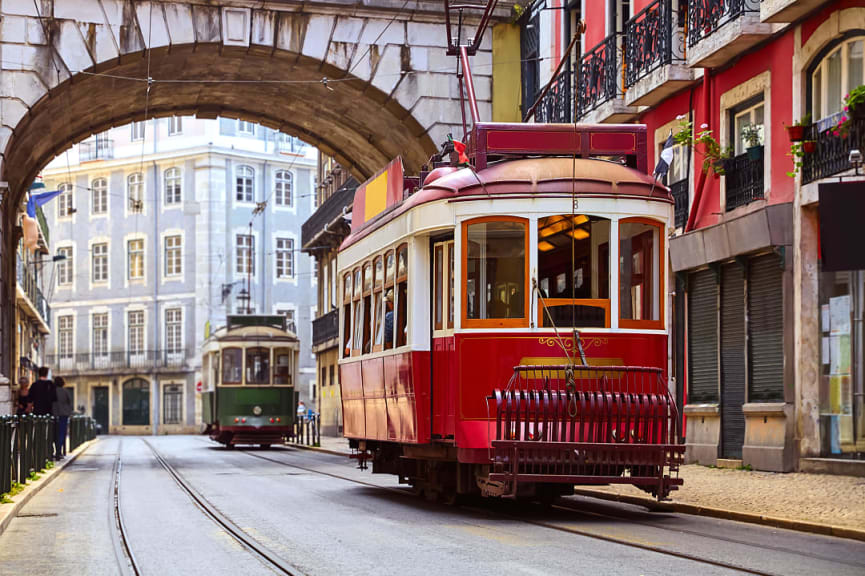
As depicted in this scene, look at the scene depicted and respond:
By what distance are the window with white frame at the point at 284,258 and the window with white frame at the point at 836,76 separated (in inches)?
1994

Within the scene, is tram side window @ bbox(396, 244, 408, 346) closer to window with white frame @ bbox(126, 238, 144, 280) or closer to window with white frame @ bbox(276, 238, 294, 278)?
window with white frame @ bbox(276, 238, 294, 278)

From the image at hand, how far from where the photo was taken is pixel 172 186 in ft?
221

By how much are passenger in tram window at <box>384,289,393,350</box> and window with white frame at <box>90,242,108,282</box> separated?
57263 mm

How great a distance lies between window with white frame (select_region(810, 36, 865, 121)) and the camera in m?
17.2

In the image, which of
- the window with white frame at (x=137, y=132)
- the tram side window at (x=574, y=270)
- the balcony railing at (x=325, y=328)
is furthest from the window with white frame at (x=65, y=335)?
the tram side window at (x=574, y=270)

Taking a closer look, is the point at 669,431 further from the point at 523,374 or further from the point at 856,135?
the point at 856,135

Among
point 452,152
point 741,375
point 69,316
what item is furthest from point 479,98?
point 69,316

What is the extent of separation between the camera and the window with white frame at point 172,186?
221 ft

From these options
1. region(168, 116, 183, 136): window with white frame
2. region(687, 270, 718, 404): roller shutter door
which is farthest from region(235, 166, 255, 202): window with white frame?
region(687, 270, 718, 404): roller shutter door

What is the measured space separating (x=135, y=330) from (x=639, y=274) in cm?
A: 5794

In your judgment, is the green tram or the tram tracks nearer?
the tram tracks

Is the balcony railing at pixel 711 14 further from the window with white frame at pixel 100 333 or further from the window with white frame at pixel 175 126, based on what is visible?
the window with white frame at pixel 100 333

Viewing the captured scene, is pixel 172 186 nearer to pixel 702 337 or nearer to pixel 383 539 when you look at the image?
pixel 702 337

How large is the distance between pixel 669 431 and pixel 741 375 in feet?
28.7
